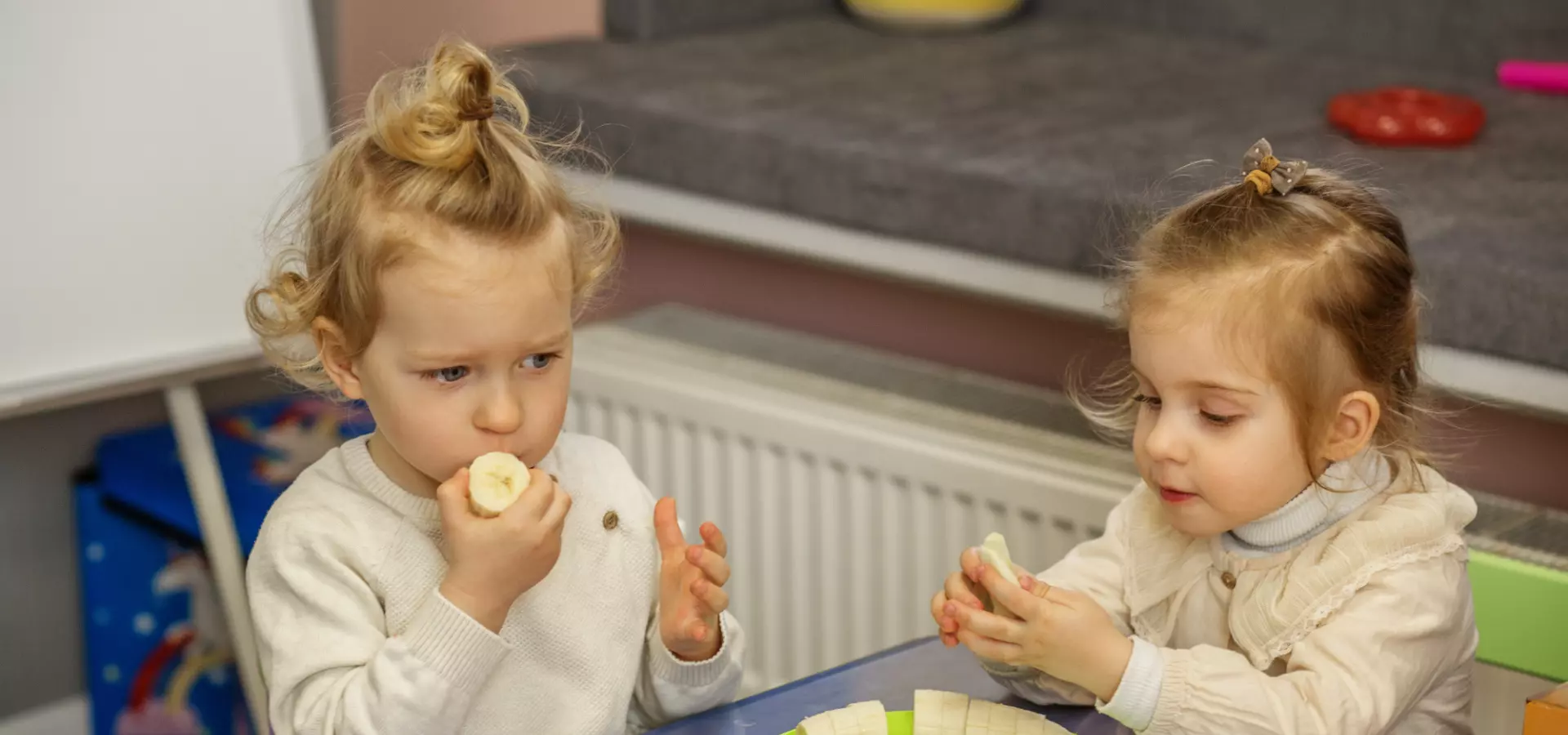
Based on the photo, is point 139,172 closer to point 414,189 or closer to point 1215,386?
point 414,189

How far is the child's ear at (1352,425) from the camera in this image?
1.00 metres

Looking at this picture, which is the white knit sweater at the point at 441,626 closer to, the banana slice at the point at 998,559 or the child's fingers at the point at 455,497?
the child's fingers at the point at 455,497

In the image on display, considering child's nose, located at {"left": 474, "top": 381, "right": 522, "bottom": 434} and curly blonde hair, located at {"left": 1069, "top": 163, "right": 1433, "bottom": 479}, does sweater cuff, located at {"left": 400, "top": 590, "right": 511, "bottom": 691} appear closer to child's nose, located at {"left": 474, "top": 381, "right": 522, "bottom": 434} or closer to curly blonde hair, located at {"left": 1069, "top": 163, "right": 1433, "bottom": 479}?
child's nose, located at {"left": 474, "top": 381, "right": 522, "bottom": 434}

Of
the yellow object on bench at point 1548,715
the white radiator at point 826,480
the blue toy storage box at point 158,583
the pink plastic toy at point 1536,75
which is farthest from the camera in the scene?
the blue toy storage box at point 158,583

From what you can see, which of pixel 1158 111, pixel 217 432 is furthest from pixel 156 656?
pixel 1158 111

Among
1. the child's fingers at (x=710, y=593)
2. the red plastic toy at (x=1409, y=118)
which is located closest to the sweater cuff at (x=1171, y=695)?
the child's fingers at (x=710, y=593)

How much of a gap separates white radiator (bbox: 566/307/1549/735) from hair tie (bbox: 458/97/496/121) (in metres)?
0.63

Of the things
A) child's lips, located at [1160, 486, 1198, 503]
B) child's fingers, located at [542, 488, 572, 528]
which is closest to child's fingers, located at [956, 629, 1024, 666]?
child's lips, located at [1160, 486, 1198, 503]

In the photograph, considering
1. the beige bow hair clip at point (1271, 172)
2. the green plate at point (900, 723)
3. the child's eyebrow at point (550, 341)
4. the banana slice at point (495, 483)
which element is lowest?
the green plate at point (900, 723)

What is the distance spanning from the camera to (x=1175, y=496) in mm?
1024

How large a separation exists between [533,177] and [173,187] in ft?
2.07

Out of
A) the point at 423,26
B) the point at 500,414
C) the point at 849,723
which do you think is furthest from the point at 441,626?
the point at 423,26

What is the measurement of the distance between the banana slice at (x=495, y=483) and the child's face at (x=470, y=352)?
0.6 inches

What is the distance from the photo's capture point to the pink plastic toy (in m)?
1.60
